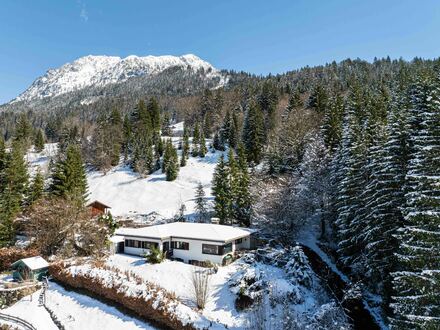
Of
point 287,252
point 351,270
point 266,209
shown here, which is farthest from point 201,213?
point 351,270

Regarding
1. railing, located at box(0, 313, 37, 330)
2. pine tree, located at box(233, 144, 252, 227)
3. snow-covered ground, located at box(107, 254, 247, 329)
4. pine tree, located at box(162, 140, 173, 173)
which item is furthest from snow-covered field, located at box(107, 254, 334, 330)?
pine tree, located at box(162, 140, 173, 173)

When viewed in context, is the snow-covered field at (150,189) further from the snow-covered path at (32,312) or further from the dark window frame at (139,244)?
the snow-covered path at (32,312)

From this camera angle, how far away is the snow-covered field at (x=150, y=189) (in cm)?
5422

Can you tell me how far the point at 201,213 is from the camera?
45.8 meters

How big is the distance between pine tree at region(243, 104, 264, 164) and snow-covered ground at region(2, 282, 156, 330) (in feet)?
145

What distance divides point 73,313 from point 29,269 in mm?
7650

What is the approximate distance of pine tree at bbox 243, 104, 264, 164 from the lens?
211ft

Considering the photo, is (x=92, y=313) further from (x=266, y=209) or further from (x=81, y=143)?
(x=81, y=143)

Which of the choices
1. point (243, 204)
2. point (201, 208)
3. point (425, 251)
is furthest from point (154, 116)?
point (425, 251)

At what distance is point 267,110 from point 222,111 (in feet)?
67.5

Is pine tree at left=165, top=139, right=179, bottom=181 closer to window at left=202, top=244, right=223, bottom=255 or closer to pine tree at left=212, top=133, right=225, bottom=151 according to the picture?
pine tree at left=212, top=133, right=225, bottom=151

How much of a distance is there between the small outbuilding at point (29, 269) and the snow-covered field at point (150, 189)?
75.0 feet

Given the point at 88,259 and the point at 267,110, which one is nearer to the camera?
the point at 88,259

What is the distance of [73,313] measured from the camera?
893 inches
